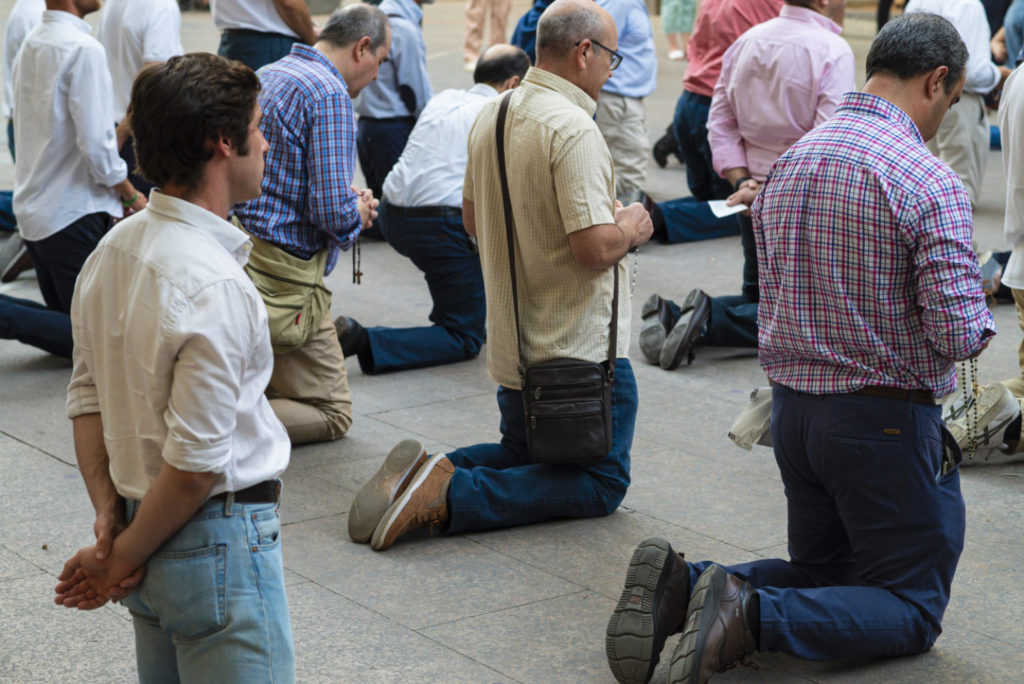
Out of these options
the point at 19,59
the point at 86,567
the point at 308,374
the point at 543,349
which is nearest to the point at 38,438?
the point at 308,374

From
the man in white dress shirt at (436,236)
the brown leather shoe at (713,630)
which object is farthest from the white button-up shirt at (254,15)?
the brown leather shoe at (713,630)

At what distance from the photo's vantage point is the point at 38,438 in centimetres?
557

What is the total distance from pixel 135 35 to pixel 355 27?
2.41 m

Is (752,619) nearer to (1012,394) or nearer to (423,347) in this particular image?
(1012,394)

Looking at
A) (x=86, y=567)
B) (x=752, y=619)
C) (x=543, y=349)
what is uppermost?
(x=86, y=567)

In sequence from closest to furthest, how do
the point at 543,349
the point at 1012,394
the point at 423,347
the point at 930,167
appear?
the point at 930,167
the point at 543,349
the point at 1012,394
the point at 423,347

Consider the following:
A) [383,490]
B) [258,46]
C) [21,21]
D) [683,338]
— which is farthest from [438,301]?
[21,21]

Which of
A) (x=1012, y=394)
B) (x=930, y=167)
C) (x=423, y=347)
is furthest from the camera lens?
(x=423, y=347)

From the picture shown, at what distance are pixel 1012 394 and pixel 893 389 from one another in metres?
2.30

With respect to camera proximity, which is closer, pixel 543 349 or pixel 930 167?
pixel 930 167

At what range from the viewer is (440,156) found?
6539 mm

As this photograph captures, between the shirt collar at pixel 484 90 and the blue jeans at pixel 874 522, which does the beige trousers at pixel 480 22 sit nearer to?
the shirt collar at pixel 484 90

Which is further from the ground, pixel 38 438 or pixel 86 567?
pixel 86 567

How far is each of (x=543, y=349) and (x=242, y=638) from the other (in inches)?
84.3
